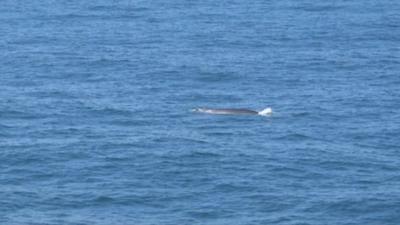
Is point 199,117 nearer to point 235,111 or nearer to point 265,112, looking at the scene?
point 235,111

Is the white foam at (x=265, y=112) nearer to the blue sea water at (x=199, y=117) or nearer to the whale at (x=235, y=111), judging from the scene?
the whale at (x=235, y=111)

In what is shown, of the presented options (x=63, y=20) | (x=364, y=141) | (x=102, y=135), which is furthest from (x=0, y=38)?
(x=364, y=141)

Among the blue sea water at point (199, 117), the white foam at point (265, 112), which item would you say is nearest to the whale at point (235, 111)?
the white foam at point (265, 112)

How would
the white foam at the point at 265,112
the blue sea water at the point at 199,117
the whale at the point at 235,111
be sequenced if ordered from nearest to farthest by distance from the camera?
the blue sea water at the point at 199,117 < the whale at the point at 235,111 < the white foam at the point at 265,112

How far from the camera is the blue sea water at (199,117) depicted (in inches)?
2820

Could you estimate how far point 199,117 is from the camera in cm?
9025

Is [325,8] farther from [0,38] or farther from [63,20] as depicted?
[0,38]

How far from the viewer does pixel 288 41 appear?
118m

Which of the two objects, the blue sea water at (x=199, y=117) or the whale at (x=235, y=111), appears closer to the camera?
the blue sea water at (x=199, y=117)

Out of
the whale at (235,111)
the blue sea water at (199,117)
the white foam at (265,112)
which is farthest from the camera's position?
the white foam at (265,112)

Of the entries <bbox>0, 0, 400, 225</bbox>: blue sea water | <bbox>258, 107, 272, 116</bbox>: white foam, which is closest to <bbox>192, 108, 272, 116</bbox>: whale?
<bbox>258, 107, 272, 116</bbox>: white foam

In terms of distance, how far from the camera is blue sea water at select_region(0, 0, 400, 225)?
235 feet

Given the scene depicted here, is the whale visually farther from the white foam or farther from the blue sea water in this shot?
the blue sea water

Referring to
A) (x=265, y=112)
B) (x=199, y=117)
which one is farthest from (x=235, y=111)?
(x=199, y=117)
